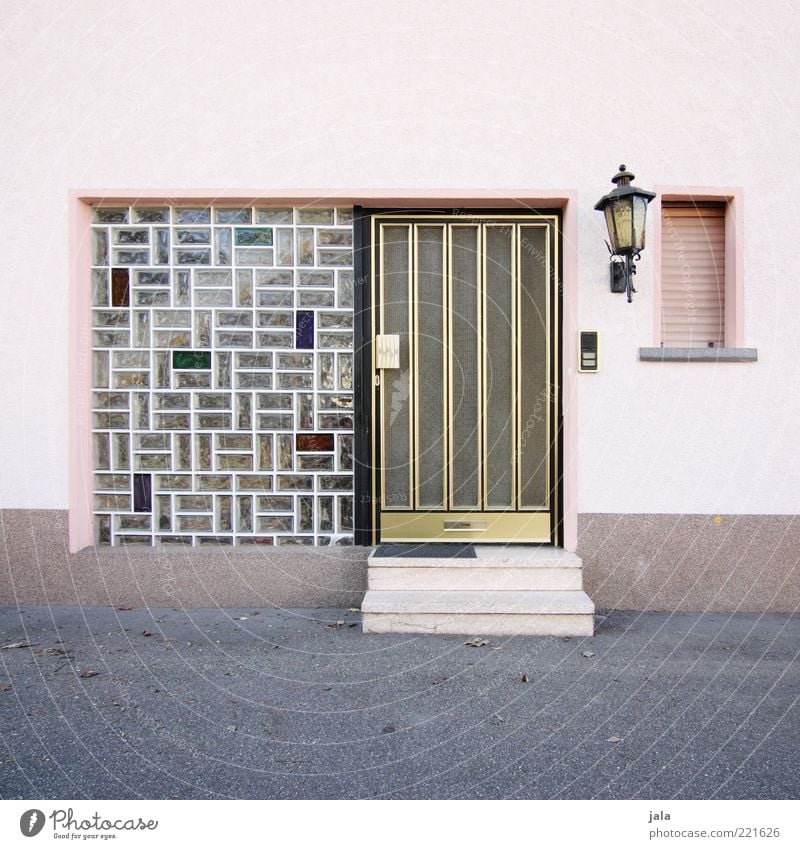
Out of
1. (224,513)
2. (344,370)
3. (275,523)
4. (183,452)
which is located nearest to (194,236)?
(344,370)

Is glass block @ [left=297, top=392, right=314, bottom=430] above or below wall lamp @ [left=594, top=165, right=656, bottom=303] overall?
below

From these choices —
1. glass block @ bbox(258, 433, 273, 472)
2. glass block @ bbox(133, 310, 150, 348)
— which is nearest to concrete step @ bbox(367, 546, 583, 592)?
glass block @ bbox(258, 433, 273, 472)

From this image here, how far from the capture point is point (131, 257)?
14.8 feet

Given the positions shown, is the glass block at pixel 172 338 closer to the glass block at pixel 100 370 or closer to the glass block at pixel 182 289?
the glass block at pixel 182 289

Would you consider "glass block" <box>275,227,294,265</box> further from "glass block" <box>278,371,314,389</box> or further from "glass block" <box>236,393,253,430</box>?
"glass block" <box>236,393,253,430</box>

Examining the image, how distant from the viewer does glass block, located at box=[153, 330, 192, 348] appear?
4508 mm

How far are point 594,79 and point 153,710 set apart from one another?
185 inches

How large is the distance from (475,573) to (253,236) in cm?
284

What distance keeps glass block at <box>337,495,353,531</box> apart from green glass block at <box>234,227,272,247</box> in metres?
1.92

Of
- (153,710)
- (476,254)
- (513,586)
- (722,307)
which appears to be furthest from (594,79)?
(153,710)

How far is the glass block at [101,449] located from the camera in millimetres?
4527

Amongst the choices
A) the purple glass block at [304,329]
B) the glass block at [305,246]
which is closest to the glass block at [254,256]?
the glass block at [305,246]

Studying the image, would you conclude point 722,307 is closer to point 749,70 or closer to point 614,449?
point 614,449

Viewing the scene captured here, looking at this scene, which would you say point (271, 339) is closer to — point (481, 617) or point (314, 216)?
point (314, 216)
